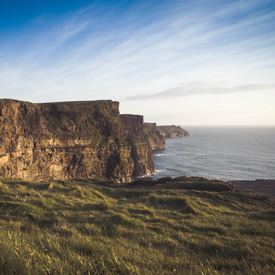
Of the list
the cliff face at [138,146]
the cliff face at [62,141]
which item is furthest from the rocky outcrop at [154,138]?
the cliff face at [62,141]

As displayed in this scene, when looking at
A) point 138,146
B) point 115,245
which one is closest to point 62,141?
point 138,146

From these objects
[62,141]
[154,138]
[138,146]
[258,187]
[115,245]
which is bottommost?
[258,187]

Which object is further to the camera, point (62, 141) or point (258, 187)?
point (258, 187)

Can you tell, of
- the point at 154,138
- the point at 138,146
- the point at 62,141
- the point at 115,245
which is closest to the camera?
the point at 115,245

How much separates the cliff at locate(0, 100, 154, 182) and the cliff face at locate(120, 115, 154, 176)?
2099cm

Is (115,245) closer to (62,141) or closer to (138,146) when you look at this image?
(62,141)

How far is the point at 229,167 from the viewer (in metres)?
79.4

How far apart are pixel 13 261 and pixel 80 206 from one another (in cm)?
764

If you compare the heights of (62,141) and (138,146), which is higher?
(62,141)

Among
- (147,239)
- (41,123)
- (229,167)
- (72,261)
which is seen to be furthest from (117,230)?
(229,167)

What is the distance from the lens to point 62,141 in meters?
45.1

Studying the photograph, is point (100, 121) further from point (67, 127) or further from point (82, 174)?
point (82, 174)

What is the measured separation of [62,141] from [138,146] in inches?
1729

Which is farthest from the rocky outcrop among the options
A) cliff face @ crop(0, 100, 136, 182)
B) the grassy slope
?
the grassy slope
